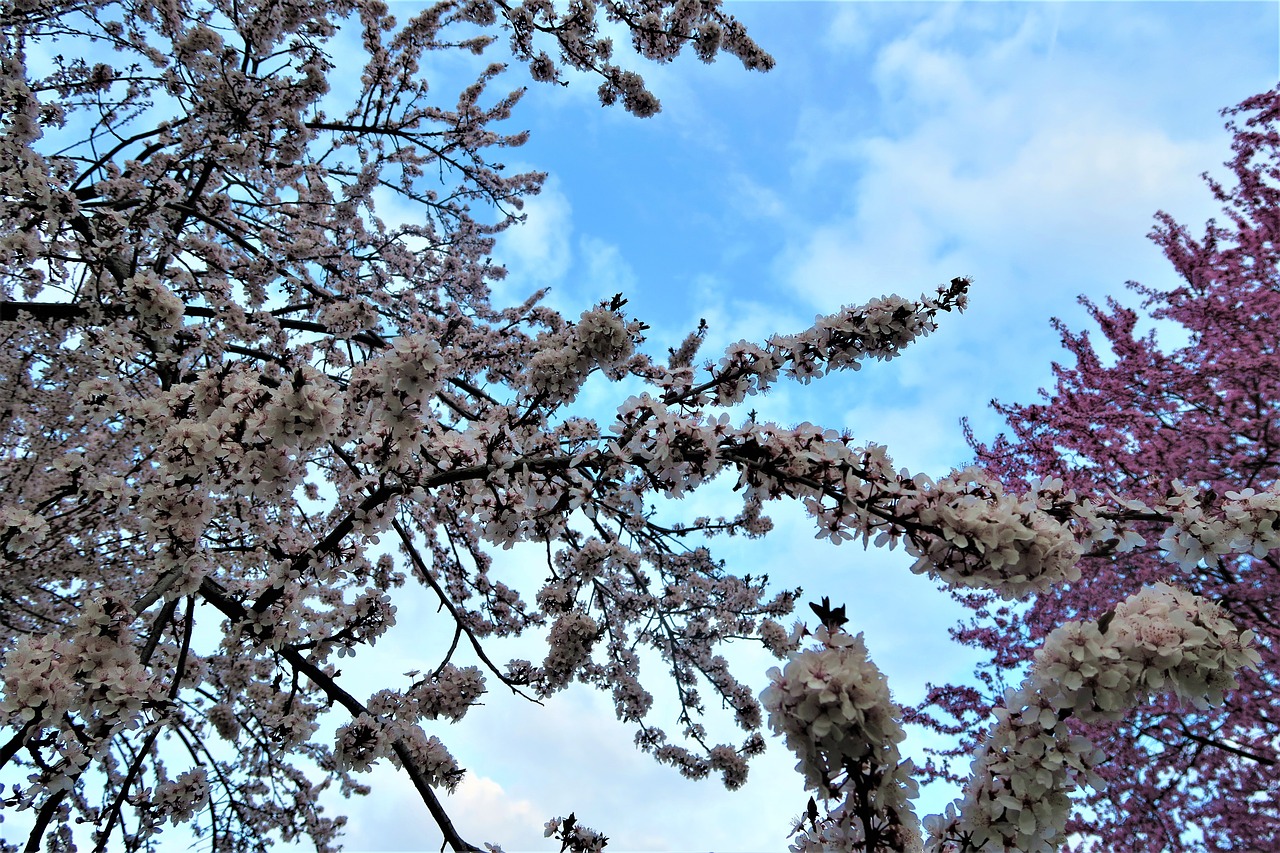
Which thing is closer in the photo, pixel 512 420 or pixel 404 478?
pixel 404 478

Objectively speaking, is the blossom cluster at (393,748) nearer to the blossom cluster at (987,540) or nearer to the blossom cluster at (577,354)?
the blossom cluster at (577,354)

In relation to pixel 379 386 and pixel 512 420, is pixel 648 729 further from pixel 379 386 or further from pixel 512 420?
pixel 379 386

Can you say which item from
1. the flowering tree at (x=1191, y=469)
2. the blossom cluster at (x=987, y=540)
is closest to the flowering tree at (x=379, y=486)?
the blossom cluster at (x=987, y=540)

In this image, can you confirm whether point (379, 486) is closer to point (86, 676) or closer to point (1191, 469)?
point (86, 676)

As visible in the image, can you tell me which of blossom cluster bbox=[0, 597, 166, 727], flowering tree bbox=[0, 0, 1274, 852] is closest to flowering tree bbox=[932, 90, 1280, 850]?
flowering tree bbox=[0, 0, 1274, 852]

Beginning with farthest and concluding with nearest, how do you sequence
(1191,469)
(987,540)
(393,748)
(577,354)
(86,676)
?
(1191,469), (393,748), (577,354), (86,676), (987,540)

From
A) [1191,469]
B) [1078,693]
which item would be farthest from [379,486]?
[1191,469]

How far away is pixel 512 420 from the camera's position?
3713 millimetres

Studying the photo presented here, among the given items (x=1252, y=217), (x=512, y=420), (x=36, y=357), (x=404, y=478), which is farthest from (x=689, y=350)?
(x=1252, y=217)

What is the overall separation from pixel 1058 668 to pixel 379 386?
297 cm

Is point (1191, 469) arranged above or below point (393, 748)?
above

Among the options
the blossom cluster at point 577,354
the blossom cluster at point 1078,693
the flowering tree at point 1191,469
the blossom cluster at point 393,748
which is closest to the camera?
the blossom cluster at point 1078,693

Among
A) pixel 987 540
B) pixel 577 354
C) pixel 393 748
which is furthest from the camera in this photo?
pixel 393 748

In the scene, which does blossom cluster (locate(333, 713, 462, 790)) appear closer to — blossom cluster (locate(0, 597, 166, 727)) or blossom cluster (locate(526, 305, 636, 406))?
blossom cluster (locate(0, 597, 166, 727))
